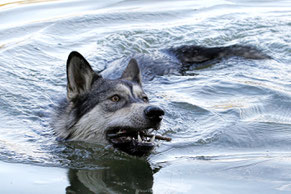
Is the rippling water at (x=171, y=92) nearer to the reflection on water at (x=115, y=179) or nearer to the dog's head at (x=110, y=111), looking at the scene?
the reflection on water at (x=115, y=179)

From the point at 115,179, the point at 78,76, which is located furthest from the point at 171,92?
the point at 115,179

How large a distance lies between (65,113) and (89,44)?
505cm

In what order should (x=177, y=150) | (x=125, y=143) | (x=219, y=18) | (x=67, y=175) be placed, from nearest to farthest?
(x=67, y=175)
(x=125, y=143)
(x=177, y=150)
(x=219, y=18)

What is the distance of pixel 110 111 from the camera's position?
6203mm

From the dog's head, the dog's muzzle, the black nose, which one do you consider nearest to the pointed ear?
the dog's head

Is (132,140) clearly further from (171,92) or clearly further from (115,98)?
(171,92)

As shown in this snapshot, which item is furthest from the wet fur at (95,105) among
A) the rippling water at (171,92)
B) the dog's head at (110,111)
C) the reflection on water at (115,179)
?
the reflection on water at (115,179)

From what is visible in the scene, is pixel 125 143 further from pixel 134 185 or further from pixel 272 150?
pixel 272 150

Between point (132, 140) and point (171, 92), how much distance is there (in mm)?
2995

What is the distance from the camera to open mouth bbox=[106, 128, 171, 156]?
18.7ft

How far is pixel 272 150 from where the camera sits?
616 centimetres

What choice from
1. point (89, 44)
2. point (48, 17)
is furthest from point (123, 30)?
point (48, 17)

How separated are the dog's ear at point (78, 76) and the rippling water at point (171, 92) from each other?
0.69m

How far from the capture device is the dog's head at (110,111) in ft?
18.7
